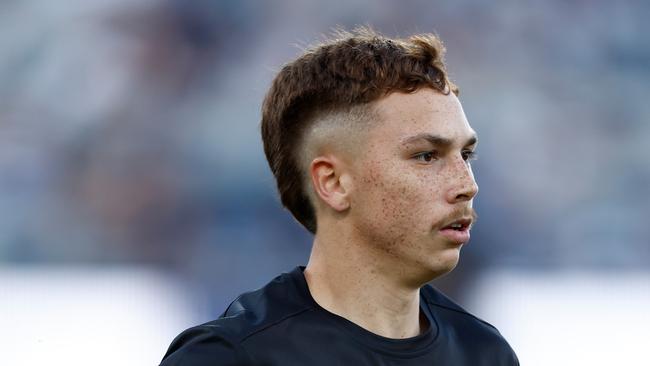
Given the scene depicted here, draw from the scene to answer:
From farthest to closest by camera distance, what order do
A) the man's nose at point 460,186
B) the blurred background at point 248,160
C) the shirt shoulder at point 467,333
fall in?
the blurred background at point 248,160
the shirt shoulder at point 467,333
the man's nose at point 460,186

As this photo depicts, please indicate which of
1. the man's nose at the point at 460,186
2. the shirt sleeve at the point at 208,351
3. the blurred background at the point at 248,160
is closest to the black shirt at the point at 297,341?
the shirt sleeve at the point at 208,351

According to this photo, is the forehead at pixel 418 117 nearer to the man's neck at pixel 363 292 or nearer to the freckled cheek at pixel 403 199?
the freckled cheek at pixel 403 199

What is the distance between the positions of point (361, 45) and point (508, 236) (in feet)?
10.0

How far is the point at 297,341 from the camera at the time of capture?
211 centimetres

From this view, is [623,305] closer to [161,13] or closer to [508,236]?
[508,236]

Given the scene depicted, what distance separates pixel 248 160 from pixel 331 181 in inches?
119

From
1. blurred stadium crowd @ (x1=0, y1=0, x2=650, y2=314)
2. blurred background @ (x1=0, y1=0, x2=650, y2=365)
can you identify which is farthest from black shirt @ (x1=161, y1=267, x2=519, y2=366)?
Result: blurred stadium crowd @ (x1=0, y1=0, x2=650, y2=314)

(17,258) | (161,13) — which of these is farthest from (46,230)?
(161,13)

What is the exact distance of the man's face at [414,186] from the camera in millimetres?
2107

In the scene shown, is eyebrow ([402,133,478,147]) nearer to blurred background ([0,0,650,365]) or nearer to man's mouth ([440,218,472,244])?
man's mouth ([440,218,472,244])

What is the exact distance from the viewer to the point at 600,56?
224 inches

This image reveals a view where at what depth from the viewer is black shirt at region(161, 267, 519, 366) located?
2.01 metres

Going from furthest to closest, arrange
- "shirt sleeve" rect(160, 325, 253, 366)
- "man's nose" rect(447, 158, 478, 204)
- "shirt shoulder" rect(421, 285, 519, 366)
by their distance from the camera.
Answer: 1. "shirt shoulder" rect(421, 285, 519, 366)
2. "man's nose" rect(447, 158, 478, 204)
3. "shirt sleeve" rect(160, 325, 253, 366)

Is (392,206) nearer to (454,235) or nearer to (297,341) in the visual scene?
(454,235)
